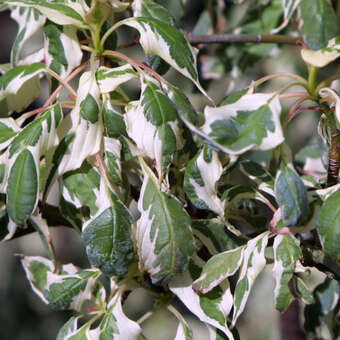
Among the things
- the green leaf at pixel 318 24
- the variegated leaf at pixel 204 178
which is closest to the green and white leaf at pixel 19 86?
the variegated leaf at pixel 204 178

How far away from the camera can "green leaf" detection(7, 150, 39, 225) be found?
67cm

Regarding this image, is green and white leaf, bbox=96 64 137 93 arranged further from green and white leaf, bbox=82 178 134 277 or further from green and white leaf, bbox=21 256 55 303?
green and white leaf, bbox=21 256 55 303

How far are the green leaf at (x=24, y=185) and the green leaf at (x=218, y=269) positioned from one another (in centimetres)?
21

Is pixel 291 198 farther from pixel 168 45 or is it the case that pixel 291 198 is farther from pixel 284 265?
pixel 168 45

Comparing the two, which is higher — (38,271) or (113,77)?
(113,77)

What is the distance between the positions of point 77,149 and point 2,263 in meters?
1.83

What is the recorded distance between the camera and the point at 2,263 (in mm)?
2404

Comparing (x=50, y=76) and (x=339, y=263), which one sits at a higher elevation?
(x=50, y=76)

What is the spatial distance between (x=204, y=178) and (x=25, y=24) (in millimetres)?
387

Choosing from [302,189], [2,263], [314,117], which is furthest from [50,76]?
[2,263]

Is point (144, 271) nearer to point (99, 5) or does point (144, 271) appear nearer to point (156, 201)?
point (156, 201)

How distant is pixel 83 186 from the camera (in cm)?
72

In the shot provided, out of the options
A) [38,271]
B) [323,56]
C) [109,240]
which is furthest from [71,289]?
[323,56]

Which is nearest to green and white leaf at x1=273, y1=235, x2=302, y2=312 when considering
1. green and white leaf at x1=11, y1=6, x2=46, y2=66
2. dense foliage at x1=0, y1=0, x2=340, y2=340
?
dense foliage at x1=0, y1=0, x2=340, y2=340
